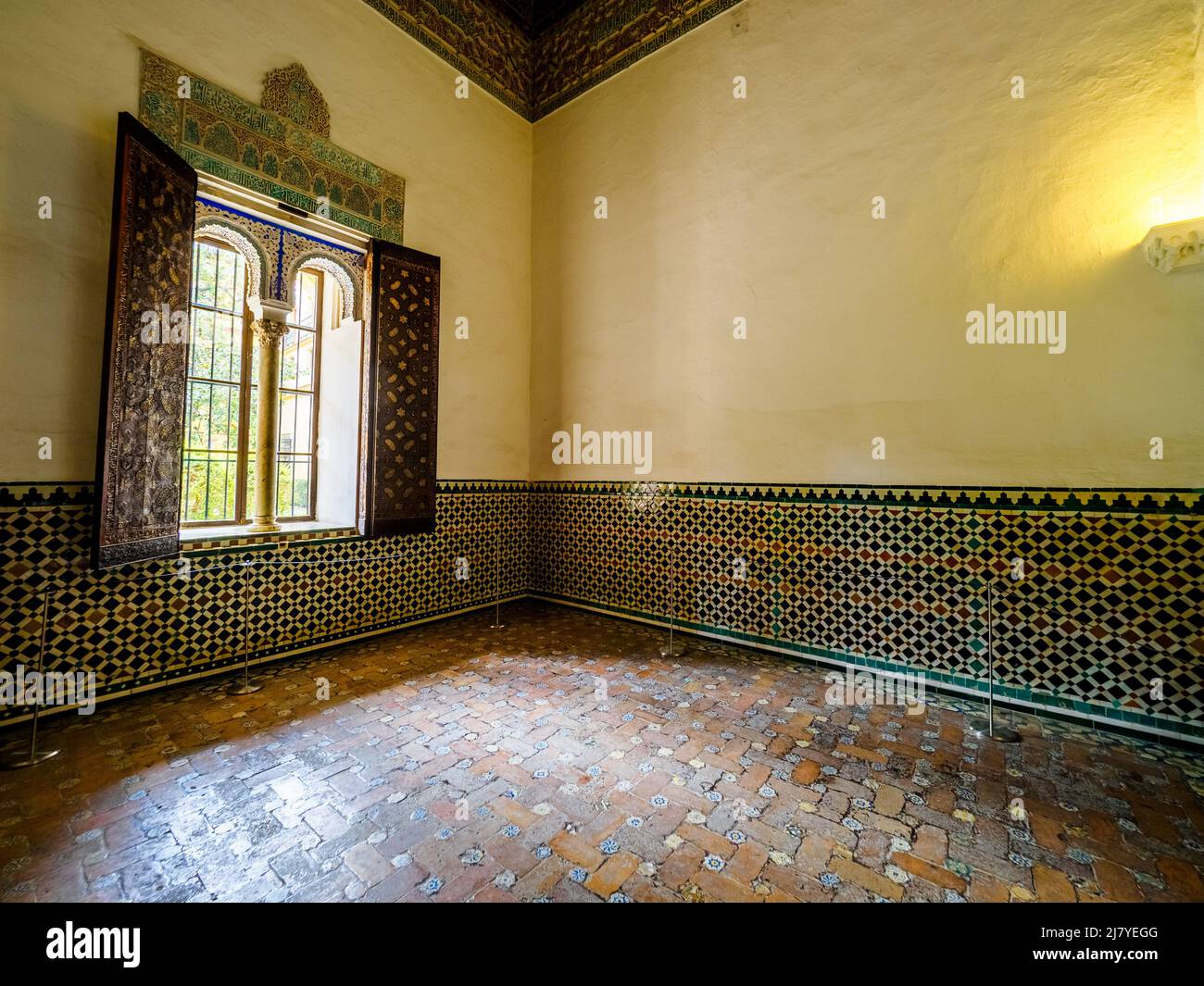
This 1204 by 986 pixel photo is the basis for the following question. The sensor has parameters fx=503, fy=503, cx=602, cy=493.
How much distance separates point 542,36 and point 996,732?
7154mm

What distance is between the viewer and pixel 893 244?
3.31 meters

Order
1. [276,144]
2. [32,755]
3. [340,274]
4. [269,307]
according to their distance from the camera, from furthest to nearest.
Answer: [340,274], [269,307], [276,144], [32,755]

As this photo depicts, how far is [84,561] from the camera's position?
2.72 m

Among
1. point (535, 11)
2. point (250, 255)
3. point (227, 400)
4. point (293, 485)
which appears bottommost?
point (293, 485)

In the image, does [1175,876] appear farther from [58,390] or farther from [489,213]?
[489,213]

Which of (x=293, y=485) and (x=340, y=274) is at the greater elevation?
(x=340, y=274)

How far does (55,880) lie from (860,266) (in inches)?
186

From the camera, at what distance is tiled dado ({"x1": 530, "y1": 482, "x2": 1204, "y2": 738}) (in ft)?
8.31

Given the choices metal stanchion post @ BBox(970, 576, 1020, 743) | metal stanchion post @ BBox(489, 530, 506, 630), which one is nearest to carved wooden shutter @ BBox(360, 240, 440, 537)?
metal stanchion post @ BBox(489, 530, 506, 630)

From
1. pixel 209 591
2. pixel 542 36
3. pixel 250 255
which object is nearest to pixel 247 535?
pixel 209 591

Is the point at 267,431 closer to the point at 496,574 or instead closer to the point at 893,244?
the point at 496,574

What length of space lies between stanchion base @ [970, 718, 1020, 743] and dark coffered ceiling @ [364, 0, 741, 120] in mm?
5432

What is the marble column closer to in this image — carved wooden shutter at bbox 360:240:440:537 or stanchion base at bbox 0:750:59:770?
carved wooden shutter at bbox 360:240:440:537

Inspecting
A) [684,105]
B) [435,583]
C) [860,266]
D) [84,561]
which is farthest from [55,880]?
[684,105]
